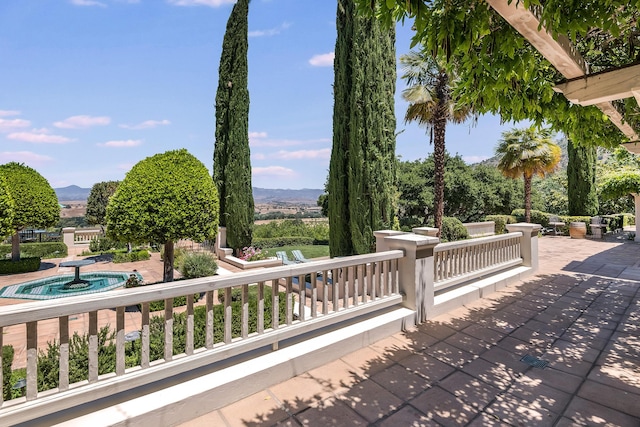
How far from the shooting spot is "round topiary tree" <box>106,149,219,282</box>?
714 cm

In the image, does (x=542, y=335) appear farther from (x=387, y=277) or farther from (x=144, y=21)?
(x=144, y=21)

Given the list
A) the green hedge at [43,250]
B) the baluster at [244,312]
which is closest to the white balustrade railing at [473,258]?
the baluster at [244,312]

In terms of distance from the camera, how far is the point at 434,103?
11836 mm

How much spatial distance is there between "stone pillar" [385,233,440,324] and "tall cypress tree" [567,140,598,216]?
62.6 ft

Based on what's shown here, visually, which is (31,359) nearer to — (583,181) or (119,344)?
(119,344)

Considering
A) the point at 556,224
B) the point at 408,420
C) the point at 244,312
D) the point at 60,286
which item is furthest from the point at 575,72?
the point at 556,224

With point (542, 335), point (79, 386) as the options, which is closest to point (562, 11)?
point (542, 335)

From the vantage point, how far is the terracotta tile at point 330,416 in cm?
220

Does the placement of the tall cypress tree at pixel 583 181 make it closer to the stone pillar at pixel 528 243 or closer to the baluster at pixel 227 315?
the stone pillar at pixel 528 243

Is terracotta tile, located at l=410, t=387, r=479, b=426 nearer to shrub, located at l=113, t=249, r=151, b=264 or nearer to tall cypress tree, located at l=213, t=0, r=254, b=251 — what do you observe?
tall cypress tree, located at l=213, t=0, r=254, b=251

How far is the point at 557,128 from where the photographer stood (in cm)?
449

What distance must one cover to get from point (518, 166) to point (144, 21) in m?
18.0

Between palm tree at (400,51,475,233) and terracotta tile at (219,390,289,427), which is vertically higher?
palm tree at (400,51,475,233)

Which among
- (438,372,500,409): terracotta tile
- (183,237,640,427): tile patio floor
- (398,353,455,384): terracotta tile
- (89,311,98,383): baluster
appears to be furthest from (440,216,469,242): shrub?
(89,311,98,383): baluster
